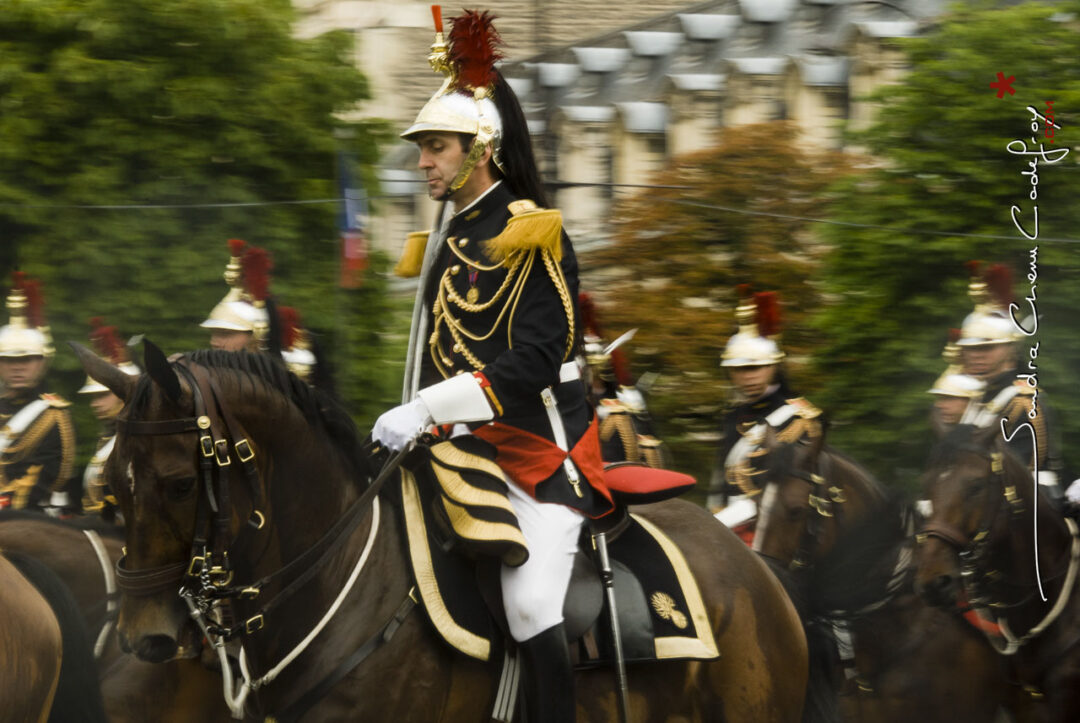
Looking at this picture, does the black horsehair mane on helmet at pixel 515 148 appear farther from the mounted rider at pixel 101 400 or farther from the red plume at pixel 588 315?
the red plume at pixel 588 315

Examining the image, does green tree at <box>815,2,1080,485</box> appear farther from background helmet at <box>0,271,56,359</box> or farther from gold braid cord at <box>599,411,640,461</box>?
background helmet at <box>0,271,56,359</box>

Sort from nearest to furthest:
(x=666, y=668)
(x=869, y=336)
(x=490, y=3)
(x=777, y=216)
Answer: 1. (x=666, y=668)
2. (x=869, y=336)
3. (x=777, y=216)
4. (x=490, y=3)

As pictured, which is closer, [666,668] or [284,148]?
[666,668]

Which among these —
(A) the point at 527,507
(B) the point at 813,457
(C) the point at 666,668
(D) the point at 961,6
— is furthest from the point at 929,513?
(D) the point at 961,6

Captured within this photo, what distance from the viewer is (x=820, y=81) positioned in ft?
55.0

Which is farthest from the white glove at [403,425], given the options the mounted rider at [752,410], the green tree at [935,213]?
the green tree at [935,213]

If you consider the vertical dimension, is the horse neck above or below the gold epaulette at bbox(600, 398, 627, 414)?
above

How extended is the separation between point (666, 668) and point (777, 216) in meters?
7.77

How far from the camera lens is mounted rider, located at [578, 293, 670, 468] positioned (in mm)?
10266

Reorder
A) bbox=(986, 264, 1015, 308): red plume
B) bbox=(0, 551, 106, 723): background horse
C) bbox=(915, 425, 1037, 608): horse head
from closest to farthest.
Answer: bbox=(0, 551, 106, 723): background horse < bbox=(915, 425, 1037, 608): horse head < bbox=(986, 264, 1015, 308): red plume

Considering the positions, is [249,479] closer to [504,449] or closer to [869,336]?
[504,449]

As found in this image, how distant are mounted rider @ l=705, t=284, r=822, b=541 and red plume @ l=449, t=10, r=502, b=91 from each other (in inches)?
140

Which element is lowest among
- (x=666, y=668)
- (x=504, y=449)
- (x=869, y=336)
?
(x=869, y=336)

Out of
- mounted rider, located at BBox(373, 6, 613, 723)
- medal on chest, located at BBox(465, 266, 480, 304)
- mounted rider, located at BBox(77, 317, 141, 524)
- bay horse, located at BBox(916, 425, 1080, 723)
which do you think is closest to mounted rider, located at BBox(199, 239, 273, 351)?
mounted rider, located at BBox(77, 317, 141, 524)
